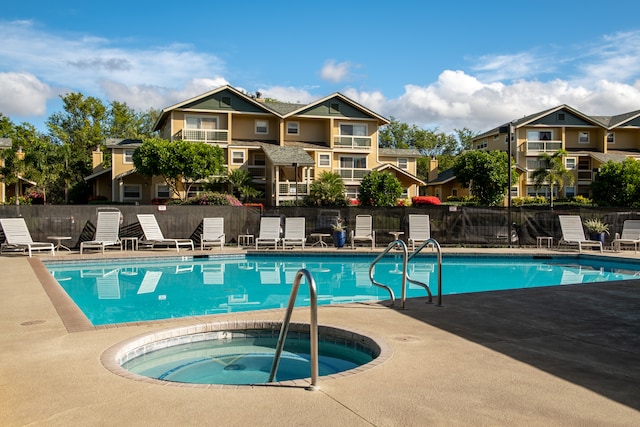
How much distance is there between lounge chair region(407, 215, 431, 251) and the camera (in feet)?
63.2

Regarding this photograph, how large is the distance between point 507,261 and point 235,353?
13291 millimetres

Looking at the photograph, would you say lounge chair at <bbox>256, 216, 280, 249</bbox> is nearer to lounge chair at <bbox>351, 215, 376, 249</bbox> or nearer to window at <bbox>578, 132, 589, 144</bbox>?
lounge chair at <bbox>351, 215, 376, 249</bbox>

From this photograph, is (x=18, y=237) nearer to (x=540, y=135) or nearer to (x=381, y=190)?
(x=381, y=190)

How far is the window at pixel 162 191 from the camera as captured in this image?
120ft

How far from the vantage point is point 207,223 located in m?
19.5

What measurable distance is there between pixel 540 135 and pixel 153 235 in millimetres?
36994

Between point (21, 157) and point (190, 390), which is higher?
point (21, 157)

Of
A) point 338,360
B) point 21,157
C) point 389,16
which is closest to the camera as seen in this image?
point 338,360

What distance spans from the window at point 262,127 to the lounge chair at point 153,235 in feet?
68.1

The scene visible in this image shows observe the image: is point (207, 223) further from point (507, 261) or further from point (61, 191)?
point (61, 191)

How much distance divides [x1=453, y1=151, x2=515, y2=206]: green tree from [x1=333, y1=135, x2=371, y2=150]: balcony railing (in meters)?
7.19

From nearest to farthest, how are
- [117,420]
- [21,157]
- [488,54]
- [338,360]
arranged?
[117,420], [338,360], [488,54], [21,157]

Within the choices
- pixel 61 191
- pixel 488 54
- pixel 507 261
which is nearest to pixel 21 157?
pixel 61 191

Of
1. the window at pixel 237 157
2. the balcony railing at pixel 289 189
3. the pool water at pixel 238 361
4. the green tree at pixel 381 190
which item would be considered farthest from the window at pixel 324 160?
the pool water at pixel 238 361
